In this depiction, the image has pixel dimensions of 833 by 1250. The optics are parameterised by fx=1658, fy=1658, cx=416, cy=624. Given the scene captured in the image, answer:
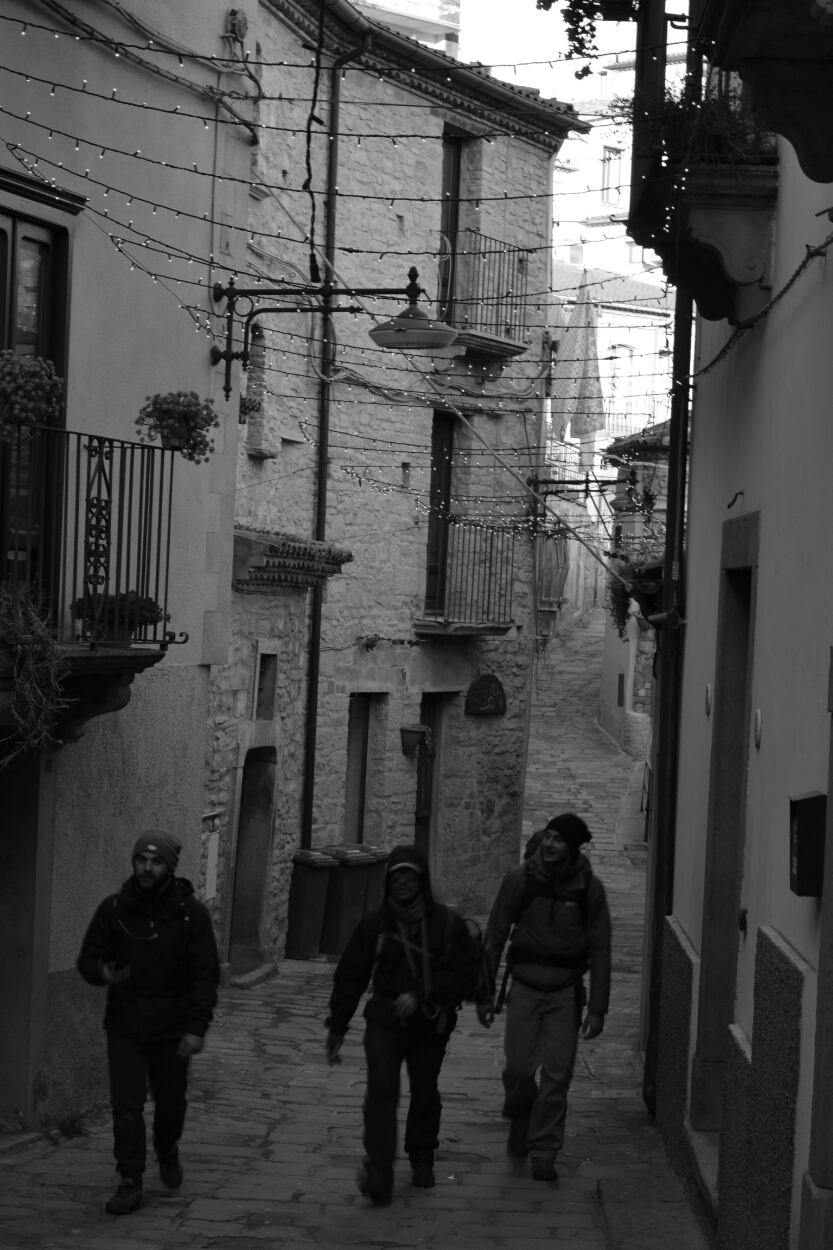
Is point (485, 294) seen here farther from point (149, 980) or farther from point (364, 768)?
point (149, 980)

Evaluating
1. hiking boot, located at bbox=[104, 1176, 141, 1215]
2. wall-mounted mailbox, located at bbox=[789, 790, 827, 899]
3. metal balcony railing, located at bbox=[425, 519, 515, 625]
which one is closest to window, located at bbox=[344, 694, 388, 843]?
metal balcony railing, located at bbox=[425, 519, 515, 625]

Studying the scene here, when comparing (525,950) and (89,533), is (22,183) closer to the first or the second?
(89,533)

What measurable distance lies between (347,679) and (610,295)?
27839 mm

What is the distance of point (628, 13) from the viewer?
27.5ft

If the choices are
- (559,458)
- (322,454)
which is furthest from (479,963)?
(559,458)

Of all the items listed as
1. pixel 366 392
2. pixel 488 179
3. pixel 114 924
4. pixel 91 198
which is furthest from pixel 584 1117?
pixel 488 179

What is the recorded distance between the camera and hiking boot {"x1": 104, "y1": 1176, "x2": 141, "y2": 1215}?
6.74 meters

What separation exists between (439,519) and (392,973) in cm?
1295

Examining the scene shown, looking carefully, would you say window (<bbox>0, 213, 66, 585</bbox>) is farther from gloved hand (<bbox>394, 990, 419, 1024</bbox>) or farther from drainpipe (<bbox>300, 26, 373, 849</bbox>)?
drainpipe (<bbox>300, 26, 373, 849</bbox>)

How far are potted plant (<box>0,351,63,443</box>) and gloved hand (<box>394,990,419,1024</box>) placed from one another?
9.92 feet

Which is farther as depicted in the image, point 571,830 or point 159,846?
point 571,830

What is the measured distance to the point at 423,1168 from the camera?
285 inches

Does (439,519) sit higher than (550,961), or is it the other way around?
(439,519)

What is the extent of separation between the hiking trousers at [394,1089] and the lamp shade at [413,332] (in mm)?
5947
